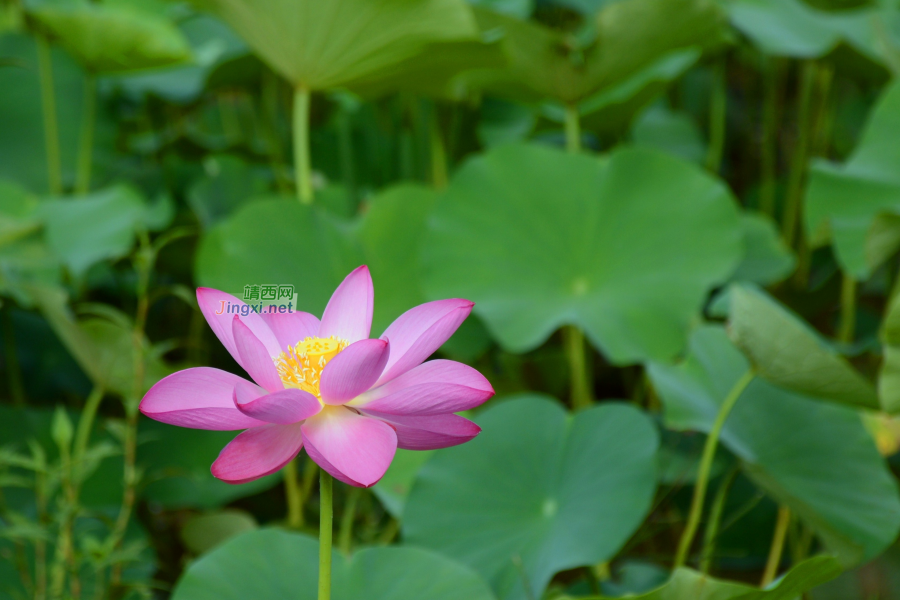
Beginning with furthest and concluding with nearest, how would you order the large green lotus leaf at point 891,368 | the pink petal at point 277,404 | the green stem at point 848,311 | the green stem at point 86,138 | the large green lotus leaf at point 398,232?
1. the green stem at point 86,138
2. the green stem at point 848,311
3. the large green lotus leaf at point 398,232
4. the large green lotus leaf at point 891,368
5. the pink petal at point 277,404

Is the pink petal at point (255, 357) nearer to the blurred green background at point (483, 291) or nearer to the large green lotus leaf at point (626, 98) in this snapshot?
the blurred green background at point (483, 291)

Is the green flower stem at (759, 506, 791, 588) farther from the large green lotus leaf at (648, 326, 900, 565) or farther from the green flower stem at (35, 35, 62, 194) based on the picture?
the green flower stem at (35, 35, 62, 194)

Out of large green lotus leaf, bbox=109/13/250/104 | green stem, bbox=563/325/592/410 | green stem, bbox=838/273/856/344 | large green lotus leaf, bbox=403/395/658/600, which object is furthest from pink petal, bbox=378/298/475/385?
large green lotus leaf, bbox=109/13/250/104

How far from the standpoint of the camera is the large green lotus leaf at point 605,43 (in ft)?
2.79

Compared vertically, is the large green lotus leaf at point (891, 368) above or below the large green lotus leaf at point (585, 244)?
above

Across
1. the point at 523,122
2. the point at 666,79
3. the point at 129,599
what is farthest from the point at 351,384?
the point at 523,122

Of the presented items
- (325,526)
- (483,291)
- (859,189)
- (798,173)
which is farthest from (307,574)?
(798,173)

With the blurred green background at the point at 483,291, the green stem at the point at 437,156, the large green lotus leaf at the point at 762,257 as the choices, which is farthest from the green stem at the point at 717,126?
the green stem at the point at 437,156

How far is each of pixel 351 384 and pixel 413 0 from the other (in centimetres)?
57

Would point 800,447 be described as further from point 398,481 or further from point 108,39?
point 108,39

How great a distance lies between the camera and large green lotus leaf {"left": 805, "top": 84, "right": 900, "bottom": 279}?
0.87m

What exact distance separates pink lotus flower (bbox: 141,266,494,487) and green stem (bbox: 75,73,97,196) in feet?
3.16

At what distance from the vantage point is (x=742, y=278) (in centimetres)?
101

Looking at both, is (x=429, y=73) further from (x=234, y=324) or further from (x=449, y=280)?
(x=234, y=324)
